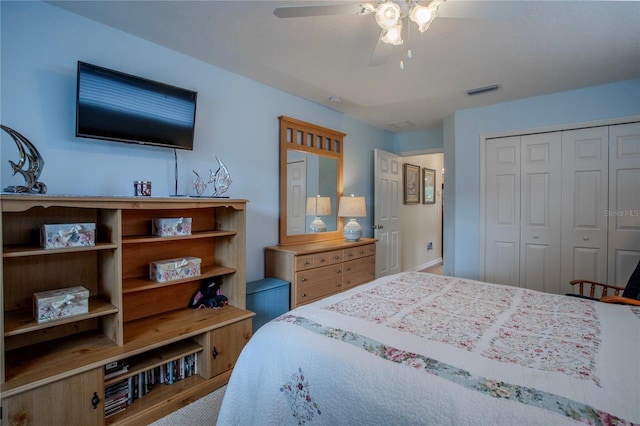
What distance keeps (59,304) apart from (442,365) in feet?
6.14

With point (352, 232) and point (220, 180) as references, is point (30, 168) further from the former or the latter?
point (352, 232)

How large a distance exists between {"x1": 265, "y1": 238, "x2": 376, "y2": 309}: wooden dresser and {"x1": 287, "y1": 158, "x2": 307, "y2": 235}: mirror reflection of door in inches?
8.7

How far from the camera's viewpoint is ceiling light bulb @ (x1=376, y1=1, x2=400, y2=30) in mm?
1493

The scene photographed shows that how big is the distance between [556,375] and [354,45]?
2.24 m

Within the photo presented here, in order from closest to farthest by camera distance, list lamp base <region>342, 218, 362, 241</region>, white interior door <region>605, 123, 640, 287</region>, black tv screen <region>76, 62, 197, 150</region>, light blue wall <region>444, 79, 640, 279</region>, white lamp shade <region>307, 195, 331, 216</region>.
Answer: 1. black tv screen <region>76, 62, 197, 150</region>
2. white interior door <region>605, 123, 640, 287</region>
3. light blue wall <region>444, 79, 640, 279</region>
4. white lamp shade <region>307, 195, 331, 216</region>
5. lamp base <region>342, 218, 362, 241</region>

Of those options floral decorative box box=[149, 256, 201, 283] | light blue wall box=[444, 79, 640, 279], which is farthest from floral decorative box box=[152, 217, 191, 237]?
light blue wall box=[444, 79, 640, 279]

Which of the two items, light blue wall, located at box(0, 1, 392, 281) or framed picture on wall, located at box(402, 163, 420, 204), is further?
framed picture on wall, located at box(402, 163, 420, 204)

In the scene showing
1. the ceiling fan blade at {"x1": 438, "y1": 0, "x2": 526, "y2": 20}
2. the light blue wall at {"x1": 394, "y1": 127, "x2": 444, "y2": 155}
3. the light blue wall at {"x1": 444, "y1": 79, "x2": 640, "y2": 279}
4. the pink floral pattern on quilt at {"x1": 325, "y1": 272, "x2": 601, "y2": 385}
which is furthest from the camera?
the light blue wall at {"x1": 394, "y1": 127, "x2": 444, "y2": 155}

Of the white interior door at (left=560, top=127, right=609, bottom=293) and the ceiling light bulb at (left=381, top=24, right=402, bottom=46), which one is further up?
the ceiling light bulb at (left=381, top=24, right=402, bottom=46)

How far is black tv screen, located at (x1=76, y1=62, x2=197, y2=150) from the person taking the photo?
1883 millimetres

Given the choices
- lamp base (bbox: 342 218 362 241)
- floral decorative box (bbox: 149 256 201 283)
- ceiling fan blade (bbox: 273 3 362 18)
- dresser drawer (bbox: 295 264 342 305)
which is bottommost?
dresser drawer (bbox: 295 264 342 305)

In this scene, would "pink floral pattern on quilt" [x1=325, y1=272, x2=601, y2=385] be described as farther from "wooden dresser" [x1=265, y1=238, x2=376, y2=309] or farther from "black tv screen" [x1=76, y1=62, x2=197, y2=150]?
"black tv screen" [x1=76, y1=62, x2=197, y2=150]

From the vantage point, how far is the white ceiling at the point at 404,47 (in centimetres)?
190

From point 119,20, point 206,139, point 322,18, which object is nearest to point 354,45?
point 322,18
